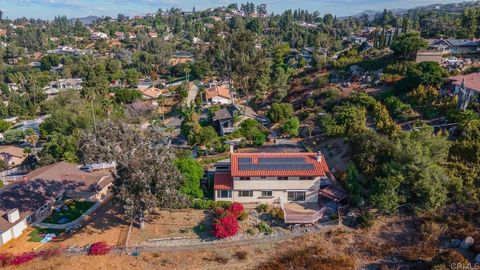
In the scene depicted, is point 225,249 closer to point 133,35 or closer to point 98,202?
point 98,202

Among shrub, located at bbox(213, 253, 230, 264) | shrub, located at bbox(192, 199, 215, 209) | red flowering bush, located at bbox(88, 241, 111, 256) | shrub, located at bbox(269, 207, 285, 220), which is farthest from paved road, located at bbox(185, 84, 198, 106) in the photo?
shrub, located at bbox(213, 253, 230, 264)

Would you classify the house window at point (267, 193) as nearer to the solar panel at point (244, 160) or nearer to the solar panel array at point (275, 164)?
the solar panel array at point (275, 164)

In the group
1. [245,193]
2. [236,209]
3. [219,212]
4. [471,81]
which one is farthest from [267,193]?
[471,81]

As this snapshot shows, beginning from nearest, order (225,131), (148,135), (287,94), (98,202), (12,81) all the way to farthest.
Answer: (148,135)
(98,202)
(225,131)
(287,94)
(12,81)

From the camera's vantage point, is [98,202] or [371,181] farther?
[98,202]

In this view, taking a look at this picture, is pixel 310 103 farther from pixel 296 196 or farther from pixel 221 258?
pixel 221 258

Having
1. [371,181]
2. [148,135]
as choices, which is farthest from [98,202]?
[371,181]
